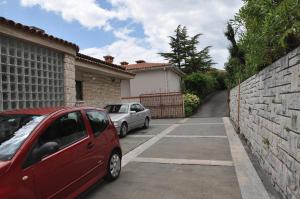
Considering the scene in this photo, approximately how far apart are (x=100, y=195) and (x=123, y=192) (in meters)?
0.41

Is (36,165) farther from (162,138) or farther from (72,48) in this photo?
(162,138)

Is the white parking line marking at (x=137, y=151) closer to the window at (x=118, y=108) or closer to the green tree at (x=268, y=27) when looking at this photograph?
the window at (x=118, y=108)

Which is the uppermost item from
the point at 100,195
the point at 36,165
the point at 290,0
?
the point at 290,0

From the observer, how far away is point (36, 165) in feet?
11.8

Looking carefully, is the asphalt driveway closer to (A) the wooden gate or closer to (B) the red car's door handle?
(B) the red car's door handle

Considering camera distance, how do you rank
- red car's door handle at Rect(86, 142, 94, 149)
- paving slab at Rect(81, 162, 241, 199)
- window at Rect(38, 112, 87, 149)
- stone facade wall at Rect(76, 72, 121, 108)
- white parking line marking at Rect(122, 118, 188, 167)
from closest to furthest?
1. window at Rect(38, 112, 87, 149)
2. red car's door handle at Rect(86, 142, 94, 149)
3. paving slab at Rect(81, 162, 241, 199)
4. white parking line marking at Rect(122, 118, 188, 167)
5. stone facade wall at Rect(76, 72, 121, 108)

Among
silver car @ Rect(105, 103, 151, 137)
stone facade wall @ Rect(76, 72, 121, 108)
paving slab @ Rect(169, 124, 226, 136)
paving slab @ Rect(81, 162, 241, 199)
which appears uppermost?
stone facade wall @ Rect(76, 72, 121, 108)

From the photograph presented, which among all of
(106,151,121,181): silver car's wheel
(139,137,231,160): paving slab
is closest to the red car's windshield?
(106,151,121,181): silver car's wheel

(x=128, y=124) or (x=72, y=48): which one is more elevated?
(x=72, y=48)

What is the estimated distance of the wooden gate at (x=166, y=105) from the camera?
73.9ft

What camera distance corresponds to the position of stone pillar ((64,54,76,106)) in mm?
9125

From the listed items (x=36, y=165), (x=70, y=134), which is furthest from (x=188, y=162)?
(x=36, y=165)

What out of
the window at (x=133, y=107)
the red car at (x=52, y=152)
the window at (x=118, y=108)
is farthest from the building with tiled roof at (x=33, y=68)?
the window at (x=133, y=107)

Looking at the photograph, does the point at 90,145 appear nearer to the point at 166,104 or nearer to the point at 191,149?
the point at 191,149
